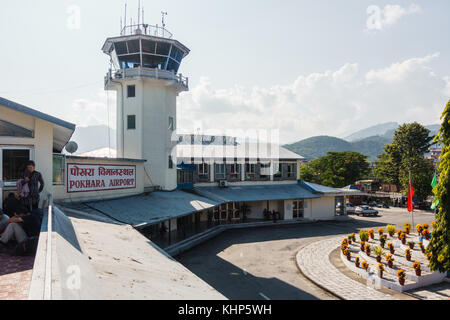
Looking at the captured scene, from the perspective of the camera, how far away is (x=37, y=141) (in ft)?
38.6

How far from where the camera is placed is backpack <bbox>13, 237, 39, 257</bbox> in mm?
6660

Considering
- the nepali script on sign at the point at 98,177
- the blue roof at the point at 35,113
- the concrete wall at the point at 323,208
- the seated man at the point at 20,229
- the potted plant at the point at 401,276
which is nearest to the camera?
the seated man at the point at 20,229

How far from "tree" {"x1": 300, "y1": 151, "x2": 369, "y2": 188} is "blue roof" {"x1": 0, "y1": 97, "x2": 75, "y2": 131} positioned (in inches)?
2056

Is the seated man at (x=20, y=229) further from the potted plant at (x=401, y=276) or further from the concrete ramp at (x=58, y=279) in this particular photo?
the potted plant at (x=401, y=276)

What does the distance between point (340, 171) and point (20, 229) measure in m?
59.5

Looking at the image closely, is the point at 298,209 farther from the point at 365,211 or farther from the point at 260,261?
the point at 260,261

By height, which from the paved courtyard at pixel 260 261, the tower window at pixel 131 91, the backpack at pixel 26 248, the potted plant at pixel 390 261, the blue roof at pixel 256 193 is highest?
the tower window at pixel 131 91

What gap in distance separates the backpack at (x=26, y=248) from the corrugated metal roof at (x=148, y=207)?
6.46m

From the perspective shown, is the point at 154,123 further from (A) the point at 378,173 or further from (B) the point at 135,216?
(A) the point at 378,173

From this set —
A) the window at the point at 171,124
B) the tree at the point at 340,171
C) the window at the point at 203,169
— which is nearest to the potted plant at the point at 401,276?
the window at the point at 171,124

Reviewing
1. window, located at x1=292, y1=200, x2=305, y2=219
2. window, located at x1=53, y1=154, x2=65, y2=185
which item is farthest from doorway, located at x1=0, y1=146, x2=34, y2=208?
window, located at x1=292, y1=200, x2=305, y2=219

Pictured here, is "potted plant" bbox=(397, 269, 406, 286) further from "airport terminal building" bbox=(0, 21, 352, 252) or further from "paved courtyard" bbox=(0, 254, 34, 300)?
"paved courtyard" bbox=(0, 254, 34, 300)

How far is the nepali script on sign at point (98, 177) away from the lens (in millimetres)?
15180
